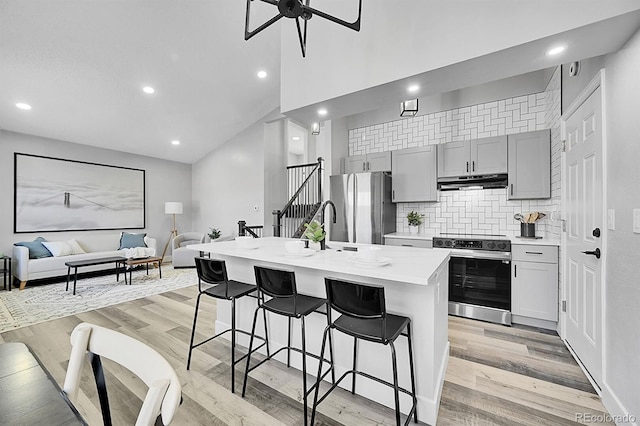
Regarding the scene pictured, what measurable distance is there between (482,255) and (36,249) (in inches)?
282

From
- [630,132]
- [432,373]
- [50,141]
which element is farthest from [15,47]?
[630,132]

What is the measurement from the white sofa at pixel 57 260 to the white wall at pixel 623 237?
7.02 m

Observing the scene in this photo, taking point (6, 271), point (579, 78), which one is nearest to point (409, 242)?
point (579, 78)

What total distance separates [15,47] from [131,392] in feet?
14.6

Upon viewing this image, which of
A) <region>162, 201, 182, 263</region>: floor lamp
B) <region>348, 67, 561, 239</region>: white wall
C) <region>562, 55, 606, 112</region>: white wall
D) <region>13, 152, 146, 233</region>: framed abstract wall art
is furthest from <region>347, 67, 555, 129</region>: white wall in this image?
<region>13, 152, 146, 233</region>: framed abstract wall art

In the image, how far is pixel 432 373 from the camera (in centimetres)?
170

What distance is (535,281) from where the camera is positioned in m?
3.01

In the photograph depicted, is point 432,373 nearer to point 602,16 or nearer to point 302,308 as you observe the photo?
point 302,308

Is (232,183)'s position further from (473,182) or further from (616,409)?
(616,409)

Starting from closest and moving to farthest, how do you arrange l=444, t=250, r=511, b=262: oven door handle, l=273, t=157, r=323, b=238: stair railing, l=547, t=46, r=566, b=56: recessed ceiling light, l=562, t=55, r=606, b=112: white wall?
l=547, t=46, r=566, b=56: recessed ceiling light, l=562, t=55, r=606, b=112: white wall, l=444, t=250, r=511, b=262: oven door handle, l=273, t=157, r=323, b=238: stair railing

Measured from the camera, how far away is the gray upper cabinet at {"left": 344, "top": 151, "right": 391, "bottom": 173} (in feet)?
14.5

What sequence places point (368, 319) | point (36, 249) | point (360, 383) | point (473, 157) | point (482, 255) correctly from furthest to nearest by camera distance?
point (36, 249) < point (473, 157) < point (482, 255) < point (360, 383) < point (368, 319)

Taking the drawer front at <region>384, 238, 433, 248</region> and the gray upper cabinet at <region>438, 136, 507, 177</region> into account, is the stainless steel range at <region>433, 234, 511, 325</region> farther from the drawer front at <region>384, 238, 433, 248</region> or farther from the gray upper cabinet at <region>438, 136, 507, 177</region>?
the gray upper cabinet at <region>438, 136, 507, 177</region>

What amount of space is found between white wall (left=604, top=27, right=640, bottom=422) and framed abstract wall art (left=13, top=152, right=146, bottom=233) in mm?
7977
